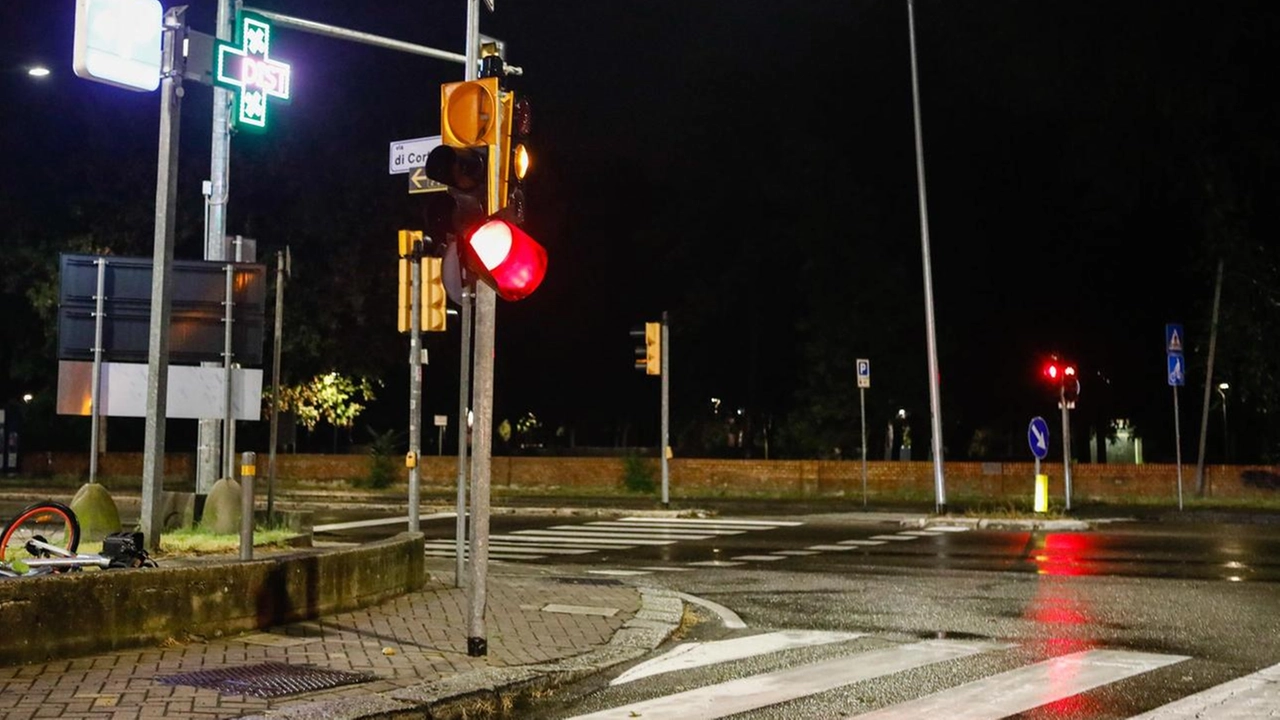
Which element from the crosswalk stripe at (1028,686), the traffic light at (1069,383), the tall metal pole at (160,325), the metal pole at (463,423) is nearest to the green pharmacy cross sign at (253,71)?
the tall metal pole at (160,325)

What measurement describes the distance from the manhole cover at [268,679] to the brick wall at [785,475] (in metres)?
27.5

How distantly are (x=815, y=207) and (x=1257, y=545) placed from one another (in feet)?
82.6

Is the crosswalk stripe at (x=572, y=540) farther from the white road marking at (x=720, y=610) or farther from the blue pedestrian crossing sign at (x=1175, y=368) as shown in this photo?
the blue pedestrian crossing sign at (x=1175, y=368)

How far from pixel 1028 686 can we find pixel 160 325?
26.2ft

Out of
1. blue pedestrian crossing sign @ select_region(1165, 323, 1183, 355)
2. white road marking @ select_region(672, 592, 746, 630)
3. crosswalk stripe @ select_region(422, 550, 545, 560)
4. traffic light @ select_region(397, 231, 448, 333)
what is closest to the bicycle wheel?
traffic light @ select_region(397, 231, 448, 333)

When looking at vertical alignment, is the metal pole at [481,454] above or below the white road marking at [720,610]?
above

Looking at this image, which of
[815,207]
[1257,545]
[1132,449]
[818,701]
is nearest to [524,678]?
[818,701]

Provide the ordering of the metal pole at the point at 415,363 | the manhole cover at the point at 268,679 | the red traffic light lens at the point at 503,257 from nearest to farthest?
the manhole cover at the point at 268,679
the red traffic light lens at the point at 503,257
the metal pole at the point at 415,363

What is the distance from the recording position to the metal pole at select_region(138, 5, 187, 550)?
38.7ft

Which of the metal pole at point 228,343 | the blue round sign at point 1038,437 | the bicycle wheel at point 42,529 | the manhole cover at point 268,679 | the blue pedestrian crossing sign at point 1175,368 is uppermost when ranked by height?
the blue pedestrian crossing sign at point 1175,368

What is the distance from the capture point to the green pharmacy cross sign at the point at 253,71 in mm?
14125

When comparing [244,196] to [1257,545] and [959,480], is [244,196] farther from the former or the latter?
[1257,545]

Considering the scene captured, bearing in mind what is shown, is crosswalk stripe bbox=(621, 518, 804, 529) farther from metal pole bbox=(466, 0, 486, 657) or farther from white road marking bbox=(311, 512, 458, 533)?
metal pole bbox=(466, 0, 486, 657)

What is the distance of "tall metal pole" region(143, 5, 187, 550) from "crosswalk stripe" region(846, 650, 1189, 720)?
23.4ft
